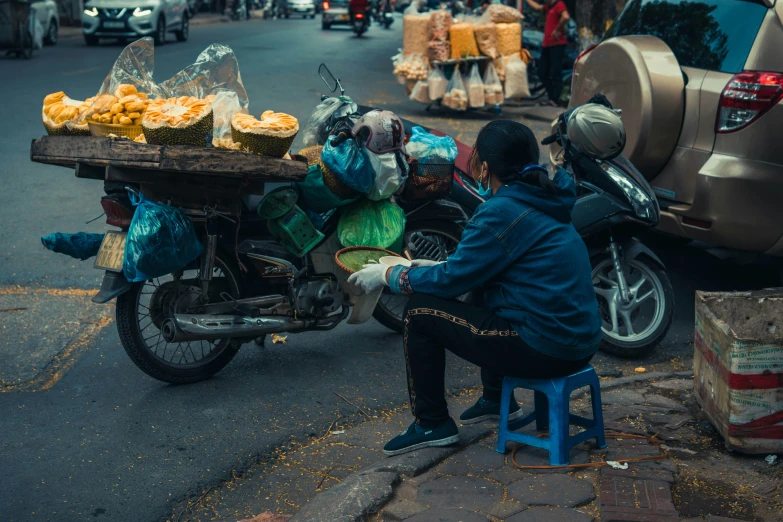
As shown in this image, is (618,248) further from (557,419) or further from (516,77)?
(516,77)

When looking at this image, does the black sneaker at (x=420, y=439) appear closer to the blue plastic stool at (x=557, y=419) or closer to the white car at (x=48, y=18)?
the blue plastic stool at (x=557, y=419)

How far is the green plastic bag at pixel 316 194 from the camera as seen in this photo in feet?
14.2

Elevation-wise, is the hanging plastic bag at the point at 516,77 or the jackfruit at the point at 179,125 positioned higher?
the jackfruit at the point at 179,125

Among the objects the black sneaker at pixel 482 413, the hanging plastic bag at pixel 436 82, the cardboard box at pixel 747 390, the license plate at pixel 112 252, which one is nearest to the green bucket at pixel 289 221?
the license plate at pixel 112 252

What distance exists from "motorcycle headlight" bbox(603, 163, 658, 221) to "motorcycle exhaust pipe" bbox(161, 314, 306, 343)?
1.86m

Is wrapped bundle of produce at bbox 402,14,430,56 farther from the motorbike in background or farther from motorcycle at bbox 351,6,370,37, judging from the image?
motorcycle at bbox 351,6,370,37

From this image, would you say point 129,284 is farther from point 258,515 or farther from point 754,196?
point 754,196

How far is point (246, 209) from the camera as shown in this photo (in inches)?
173

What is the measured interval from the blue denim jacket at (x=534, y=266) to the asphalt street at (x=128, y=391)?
115 cm

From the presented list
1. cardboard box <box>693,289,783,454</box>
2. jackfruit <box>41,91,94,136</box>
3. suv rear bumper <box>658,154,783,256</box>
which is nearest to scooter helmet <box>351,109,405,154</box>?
jackfruit <box>41,91,94,136</box>

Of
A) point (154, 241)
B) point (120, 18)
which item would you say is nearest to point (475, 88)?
point (154, 241)

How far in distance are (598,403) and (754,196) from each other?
2.11m

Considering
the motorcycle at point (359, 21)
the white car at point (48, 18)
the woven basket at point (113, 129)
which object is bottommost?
the motorcycle at point (359, 21)

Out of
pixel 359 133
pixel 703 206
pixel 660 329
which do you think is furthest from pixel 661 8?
pixel 359 133
